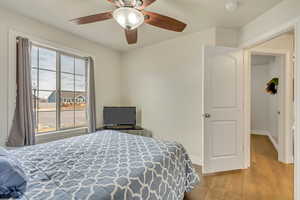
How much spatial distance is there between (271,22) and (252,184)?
221 centimetres

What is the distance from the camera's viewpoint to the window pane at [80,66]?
3350 millimetres

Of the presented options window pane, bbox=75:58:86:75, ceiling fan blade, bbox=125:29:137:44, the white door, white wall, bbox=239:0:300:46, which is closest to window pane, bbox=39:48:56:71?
window pane, bbox=75:58:86:75

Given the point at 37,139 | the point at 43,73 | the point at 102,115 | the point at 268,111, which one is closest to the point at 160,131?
the point at 102,115

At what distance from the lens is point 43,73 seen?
2.79 metres

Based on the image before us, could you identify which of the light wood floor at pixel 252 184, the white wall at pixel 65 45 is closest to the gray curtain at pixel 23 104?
the white wall at pixel 65 45

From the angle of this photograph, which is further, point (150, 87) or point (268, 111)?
point (268, 111)

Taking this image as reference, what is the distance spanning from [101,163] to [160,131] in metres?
2.33

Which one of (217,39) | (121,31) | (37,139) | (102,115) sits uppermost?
(121,31)

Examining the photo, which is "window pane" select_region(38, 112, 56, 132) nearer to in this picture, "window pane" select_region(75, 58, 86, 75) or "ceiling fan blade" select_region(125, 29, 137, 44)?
"window pane" select_region(75, 58, 86, 75)

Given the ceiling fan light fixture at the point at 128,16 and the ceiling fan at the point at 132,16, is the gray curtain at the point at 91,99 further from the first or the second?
the ceiling fan light fixture at the point at 128,16

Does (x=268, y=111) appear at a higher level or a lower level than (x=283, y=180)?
higher

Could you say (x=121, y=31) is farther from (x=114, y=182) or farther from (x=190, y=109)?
(x=114, y=182)

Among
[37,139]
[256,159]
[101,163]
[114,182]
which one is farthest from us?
[256,159]

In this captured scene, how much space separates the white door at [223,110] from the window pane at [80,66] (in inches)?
95.2
